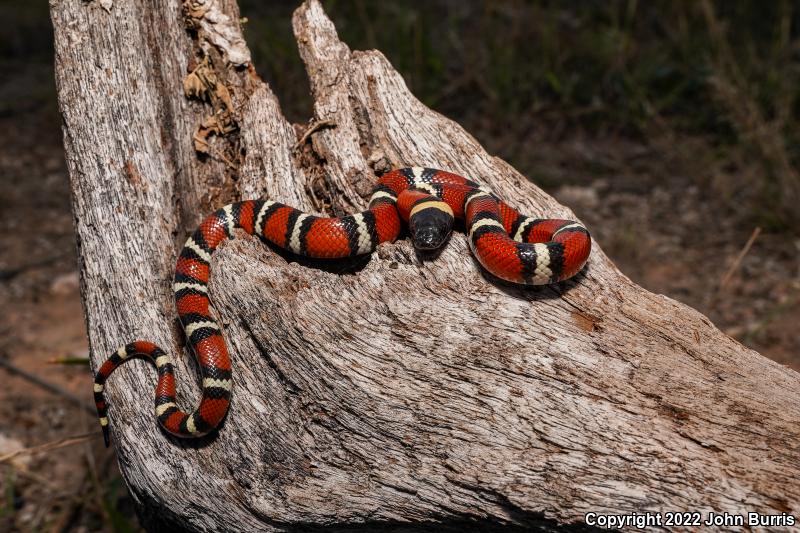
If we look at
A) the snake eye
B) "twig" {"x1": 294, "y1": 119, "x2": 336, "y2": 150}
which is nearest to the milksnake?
the snake eye

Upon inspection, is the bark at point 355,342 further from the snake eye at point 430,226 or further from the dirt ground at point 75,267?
the dirt ground at point 75,267

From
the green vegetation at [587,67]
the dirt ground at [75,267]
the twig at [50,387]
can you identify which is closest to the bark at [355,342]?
the dirt ground at [75,267]

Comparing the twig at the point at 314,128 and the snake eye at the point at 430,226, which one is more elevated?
the twig at the point at 314,128

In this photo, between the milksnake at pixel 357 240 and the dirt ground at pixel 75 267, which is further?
the dirt ground at pixel 75 267

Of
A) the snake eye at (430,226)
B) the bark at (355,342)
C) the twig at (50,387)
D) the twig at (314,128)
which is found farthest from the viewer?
the twig at (50,387)

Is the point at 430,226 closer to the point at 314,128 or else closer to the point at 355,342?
the point at 355,342

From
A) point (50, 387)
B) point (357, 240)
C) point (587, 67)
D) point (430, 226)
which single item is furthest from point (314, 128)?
point (587, 67)

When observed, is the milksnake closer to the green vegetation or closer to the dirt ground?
the dirt ground
